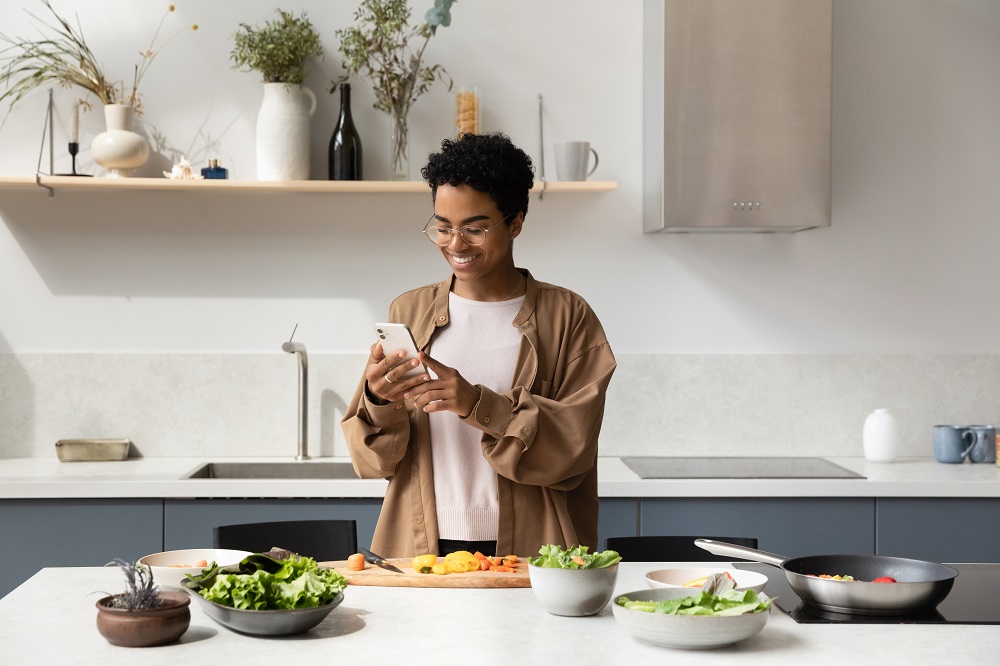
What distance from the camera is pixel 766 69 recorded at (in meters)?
3.24

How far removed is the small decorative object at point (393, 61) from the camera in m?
3.40

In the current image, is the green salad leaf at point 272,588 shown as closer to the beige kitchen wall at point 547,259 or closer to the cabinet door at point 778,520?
the cabinet door at point 778,520

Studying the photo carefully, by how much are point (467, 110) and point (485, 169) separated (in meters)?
1.38

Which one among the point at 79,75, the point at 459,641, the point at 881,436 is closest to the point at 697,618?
the point at 459,641

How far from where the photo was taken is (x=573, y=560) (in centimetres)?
157

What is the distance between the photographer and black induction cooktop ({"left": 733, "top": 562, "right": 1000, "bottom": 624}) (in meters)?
1.53

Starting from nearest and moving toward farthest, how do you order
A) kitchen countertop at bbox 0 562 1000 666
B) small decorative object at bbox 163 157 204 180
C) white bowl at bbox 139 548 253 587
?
kitchen countertop at bbox 0 562 1000 666, white bowl at bbox 139 548 253 587, small decorative object at bbox 163 157 204 180

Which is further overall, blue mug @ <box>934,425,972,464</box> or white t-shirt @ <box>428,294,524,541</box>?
blue mug @ <box>934,425,972,464</box>

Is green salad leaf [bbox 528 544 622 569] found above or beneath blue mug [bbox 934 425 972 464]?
above

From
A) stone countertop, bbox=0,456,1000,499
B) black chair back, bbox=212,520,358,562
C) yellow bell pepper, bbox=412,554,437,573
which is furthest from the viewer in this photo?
stone countertop, bbox=0,456,1000,499

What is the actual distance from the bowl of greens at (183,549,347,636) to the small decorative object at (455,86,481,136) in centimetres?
219

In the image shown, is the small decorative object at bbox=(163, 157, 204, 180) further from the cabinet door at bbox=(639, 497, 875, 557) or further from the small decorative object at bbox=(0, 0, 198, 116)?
the cabinet door at bbox=(639, 497, 875, 557)

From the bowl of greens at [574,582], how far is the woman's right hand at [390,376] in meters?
0.49

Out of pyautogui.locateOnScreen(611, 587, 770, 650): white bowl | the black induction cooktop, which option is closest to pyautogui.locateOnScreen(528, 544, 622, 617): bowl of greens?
pyautogui.locateOnScreen(611, 587, 770, 650): white bowl
